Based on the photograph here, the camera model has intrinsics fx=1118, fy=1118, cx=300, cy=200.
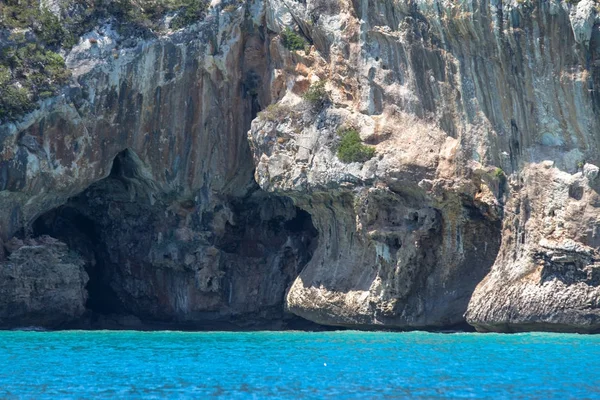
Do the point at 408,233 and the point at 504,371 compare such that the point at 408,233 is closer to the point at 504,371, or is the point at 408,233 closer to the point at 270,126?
the point at 270,126

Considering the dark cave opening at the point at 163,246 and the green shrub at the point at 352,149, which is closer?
the green shrub at the point at 352,149

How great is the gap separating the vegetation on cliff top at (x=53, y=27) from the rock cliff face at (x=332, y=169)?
50cm

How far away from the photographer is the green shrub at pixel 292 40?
3662 cm

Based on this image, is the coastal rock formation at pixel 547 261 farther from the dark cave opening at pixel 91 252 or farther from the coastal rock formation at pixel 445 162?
the dark cave opening at pixel 91 252

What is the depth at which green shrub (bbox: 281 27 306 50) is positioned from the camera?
120 feet

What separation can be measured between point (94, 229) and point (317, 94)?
10.4 metres

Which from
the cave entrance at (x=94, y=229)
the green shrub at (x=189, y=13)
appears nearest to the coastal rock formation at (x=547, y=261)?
the green shrub at (x=189, y=13)

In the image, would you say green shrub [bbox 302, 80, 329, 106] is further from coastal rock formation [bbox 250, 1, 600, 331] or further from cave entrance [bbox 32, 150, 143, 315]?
cave entrance [bbox 32, 150, 143, 315]

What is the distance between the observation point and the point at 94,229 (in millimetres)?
40688

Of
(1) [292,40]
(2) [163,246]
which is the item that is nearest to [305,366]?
(1) [292,40]

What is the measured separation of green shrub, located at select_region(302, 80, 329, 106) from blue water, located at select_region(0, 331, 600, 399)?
7787mm

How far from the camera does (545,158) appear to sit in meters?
31.2

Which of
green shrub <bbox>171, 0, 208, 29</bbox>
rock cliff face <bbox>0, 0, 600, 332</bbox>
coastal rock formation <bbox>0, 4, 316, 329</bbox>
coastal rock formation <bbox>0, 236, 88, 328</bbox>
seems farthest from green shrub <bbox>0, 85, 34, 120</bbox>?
green shrub <bbox>171, 0, 208, 29</bbox>

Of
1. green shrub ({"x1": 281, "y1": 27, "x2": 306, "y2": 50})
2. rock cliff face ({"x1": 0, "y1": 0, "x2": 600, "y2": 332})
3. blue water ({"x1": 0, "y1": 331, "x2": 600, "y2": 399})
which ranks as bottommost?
blue water ({"x1": 0, "y1": 331, "x2": 600, "y2": 399})
